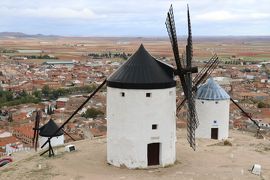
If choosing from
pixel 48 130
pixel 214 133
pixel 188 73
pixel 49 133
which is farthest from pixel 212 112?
pixel 48 130

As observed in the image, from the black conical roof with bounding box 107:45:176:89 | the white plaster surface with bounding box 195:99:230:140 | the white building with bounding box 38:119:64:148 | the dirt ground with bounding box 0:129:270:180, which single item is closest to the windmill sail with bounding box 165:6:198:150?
the black conical roof with bounding box 107:45:176:89

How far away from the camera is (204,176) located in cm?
2048

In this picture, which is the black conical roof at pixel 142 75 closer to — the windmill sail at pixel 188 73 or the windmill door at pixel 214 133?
the windmill sail at pixel 188 73

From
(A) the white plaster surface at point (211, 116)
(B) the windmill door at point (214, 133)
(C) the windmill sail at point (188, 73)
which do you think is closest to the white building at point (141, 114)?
(C) the windmill sail at point (188, 73)

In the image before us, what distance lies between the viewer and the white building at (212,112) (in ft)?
98.1

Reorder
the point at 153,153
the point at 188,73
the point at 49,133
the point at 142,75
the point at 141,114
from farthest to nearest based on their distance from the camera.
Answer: the point at 49,133
the point at 188,73
the point at 153,153
the point at 142,75
the point at 141,114

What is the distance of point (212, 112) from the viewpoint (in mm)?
29969

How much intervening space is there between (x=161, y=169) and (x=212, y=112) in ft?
30.4

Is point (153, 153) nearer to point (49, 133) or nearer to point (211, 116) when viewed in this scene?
point (211, 116)

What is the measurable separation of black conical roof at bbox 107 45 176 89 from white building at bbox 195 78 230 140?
7.69 metres

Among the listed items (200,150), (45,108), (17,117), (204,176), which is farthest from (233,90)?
(204,176)

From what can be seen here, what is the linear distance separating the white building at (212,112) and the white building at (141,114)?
25.3ft

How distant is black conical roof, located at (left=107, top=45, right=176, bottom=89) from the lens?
21719 mm

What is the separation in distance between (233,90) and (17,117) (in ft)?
165
